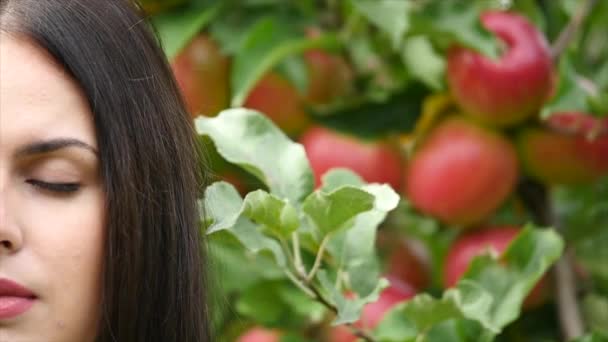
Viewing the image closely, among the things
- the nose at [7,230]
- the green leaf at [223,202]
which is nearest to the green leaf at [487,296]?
the green leaf at [223,202]

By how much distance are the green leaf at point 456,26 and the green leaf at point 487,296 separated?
19 cm

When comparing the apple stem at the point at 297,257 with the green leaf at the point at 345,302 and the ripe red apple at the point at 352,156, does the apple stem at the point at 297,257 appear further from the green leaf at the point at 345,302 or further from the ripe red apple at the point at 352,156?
the ripe red apple at the point at 352,156

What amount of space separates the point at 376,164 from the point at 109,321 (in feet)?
1.34

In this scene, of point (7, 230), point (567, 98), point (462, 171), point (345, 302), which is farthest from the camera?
point (462, 171)

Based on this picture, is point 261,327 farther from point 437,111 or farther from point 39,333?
point 39,333

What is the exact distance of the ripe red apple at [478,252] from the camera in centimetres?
105

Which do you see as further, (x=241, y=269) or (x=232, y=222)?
(x=241, y=269)

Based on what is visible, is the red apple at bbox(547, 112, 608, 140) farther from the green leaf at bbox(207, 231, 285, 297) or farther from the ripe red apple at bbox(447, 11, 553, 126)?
the green leaf at bbox(207, 231, 285, 297)

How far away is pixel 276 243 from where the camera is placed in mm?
761

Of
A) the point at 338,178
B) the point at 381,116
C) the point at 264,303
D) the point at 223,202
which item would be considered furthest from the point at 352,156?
the point at 223,202

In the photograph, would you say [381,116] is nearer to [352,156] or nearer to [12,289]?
[352,156]

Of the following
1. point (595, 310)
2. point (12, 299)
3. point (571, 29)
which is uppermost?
point (571, 29)

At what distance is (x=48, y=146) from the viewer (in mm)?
656

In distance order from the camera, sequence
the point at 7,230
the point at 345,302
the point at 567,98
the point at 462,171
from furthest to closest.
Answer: the point at 462,171 < the point at 567,98 < the point at 345,302 < the point at 7,230
